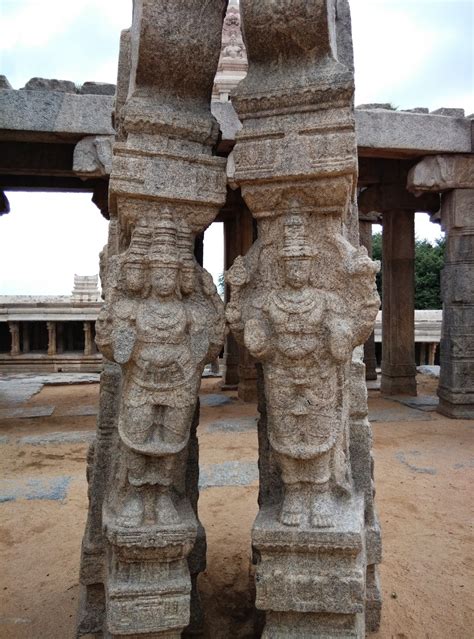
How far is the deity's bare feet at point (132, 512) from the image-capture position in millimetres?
2242

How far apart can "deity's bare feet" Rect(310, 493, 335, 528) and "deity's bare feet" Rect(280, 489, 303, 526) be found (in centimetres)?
5

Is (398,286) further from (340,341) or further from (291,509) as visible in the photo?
(291,509)

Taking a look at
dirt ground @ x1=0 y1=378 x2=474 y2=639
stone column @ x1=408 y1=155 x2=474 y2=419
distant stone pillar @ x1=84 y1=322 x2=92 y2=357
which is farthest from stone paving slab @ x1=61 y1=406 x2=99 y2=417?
stone column @ x1=408 y1=155 x2=474 y2=419

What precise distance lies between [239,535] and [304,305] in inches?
87.7

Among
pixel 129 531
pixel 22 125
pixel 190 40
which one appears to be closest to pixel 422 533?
pixel 129 531

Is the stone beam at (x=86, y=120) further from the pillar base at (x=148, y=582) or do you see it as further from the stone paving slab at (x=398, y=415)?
the pillar base at (x=148, y=582)

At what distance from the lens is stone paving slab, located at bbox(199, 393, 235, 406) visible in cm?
891

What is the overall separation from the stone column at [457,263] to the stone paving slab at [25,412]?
602 cm

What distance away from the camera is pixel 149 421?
7.54ft

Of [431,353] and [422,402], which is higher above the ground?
[431,353]

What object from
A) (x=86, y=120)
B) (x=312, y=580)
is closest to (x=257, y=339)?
(x=312, y=580)

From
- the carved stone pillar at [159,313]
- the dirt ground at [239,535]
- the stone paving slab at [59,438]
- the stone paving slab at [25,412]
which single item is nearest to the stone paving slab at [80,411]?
the stone paving slab at [25,412]

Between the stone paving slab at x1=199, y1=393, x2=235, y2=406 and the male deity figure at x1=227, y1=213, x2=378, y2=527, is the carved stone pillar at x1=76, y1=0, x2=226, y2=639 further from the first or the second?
the stone paving slab at x1=199, y1=393, x2=235, y2=406

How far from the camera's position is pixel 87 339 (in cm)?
1327
